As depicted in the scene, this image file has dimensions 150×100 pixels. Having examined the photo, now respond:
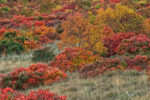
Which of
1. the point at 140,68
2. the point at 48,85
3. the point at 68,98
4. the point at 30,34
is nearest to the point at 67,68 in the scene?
the point at 48,85

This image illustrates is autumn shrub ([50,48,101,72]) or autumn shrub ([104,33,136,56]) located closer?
autumn shrub ([50,48,101,72])

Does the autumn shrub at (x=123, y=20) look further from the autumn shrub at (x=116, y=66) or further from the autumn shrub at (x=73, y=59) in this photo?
the autumn shrub at (x=116, y=66)

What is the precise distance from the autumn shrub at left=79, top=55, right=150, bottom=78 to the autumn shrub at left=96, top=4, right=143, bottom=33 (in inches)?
215

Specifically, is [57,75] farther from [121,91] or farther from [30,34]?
[30,34]

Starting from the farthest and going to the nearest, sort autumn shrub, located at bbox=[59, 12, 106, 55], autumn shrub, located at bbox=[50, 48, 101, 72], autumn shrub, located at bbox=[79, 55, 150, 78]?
autumn shrub, located at bbox=[59, 12, 106, 55] < autumn shrub, located at bbox=[50, 48, 101, 72] < autumn shrub, located at bbox=[79, 55, 150, 78]

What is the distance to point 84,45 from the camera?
11844 mm

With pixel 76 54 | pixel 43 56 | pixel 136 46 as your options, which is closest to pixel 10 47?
pixel 43 56

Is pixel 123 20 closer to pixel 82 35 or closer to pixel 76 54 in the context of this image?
pixel 82 35

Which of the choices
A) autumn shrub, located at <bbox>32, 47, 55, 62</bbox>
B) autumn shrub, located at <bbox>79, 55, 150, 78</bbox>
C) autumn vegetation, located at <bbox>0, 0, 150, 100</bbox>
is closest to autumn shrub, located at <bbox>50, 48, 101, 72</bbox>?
autumn vegetation, located at <bbox>0, 0, 150, 100</bbox>

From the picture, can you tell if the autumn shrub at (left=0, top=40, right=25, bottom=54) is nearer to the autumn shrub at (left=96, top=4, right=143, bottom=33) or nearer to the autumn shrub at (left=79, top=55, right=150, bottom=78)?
the autumn shrub at (left=96, top=4, right=143, bottom=33)

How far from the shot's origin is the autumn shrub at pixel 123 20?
1375cm

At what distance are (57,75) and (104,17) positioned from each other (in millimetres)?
7402

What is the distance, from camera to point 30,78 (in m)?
7.83

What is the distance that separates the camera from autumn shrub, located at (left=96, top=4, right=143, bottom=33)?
13.7 meters
